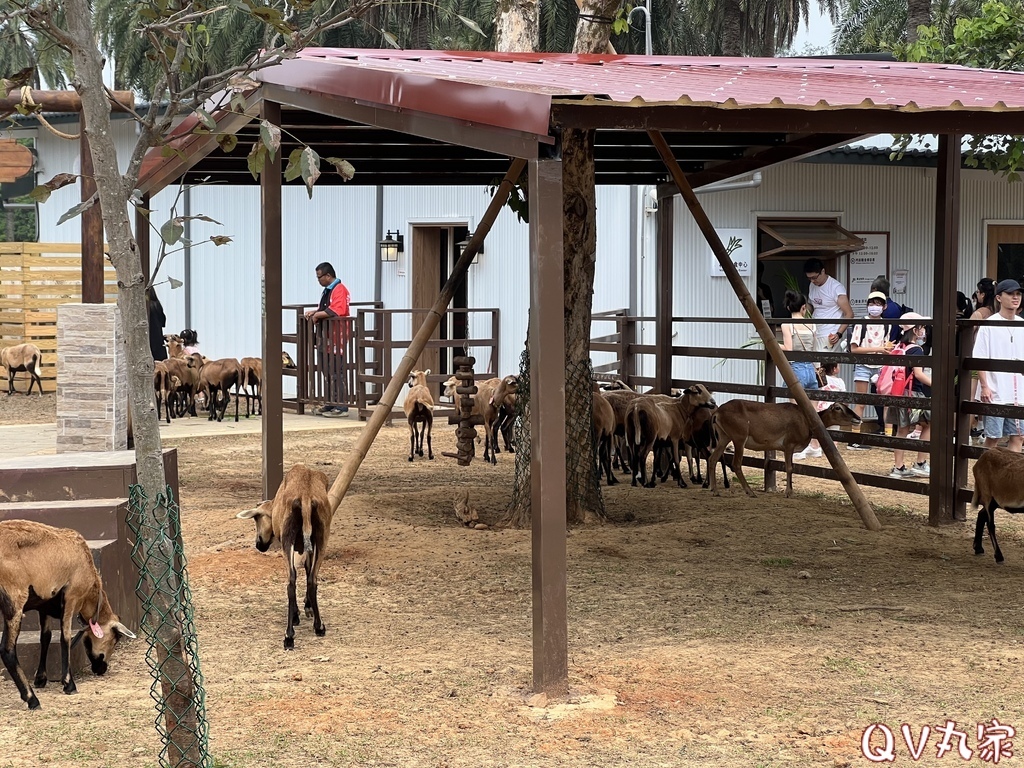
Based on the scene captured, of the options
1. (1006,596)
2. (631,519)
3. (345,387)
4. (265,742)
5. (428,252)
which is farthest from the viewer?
(428,252)

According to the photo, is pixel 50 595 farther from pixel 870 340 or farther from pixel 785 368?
pixel 870 340

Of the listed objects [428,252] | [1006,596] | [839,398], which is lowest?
[1006,596]

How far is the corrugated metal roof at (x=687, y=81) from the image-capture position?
19.2 ft

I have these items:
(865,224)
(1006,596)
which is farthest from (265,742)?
(865,224)

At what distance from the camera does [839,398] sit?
11.4m

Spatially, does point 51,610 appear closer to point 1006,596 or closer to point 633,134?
point 1006,596

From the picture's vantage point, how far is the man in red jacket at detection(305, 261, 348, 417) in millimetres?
17516

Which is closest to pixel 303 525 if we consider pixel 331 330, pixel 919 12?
pixel 331 330

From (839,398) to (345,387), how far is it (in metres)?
8.37

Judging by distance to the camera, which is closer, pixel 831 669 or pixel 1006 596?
pixel 831 669

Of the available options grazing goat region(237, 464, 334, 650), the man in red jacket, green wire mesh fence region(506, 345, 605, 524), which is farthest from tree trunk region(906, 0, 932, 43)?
grazing goat region(237, 464, 334, 650)

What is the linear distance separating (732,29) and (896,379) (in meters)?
27.2

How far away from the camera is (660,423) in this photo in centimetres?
1151

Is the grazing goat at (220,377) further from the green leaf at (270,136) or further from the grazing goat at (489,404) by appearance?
the green leaf at (270,136)
